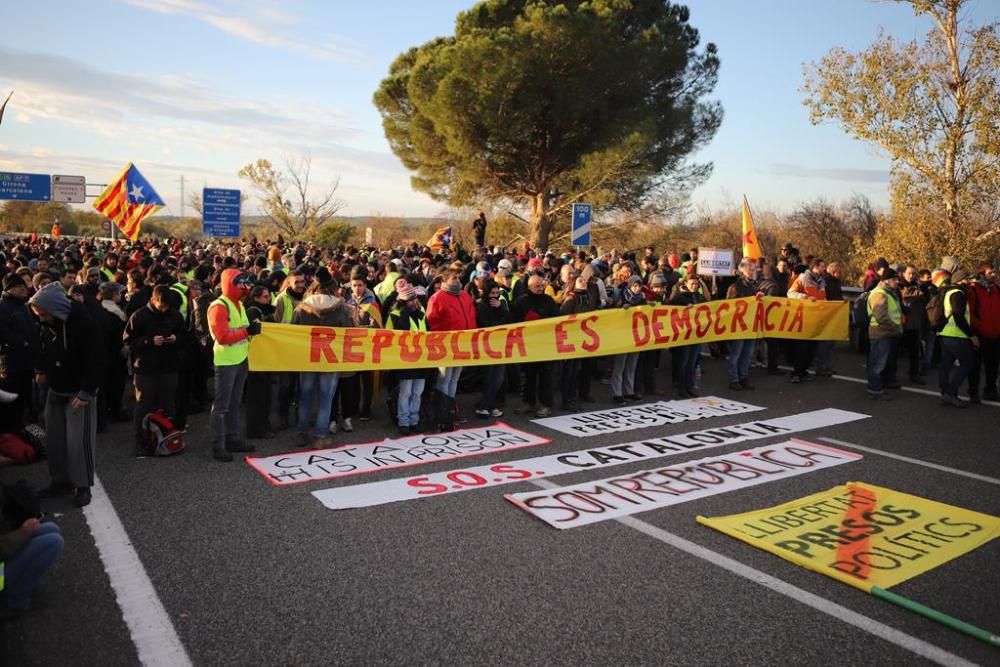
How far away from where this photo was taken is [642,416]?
9805 millimetres

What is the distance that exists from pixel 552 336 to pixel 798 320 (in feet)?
17.1

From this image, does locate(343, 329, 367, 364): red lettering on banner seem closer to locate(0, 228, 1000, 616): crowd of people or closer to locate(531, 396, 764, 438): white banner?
locate(0, 228, 1000, 616): crowd of people

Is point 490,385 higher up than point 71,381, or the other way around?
point 71,381

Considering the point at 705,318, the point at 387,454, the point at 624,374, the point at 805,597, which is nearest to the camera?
the point at 805,597

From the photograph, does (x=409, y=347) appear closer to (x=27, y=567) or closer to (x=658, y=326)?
(x=658, y=326)

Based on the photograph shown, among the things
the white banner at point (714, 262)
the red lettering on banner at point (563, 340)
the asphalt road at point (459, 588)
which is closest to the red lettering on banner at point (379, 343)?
the asphalt road at point (459, 588)

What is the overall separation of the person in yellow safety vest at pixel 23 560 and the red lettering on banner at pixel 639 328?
7.96 m

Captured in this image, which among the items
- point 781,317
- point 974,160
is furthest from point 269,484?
point 974,160

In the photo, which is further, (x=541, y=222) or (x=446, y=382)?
(x=541, y=222)

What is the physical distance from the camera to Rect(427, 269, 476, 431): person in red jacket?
9107mm

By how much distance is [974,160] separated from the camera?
742 inches

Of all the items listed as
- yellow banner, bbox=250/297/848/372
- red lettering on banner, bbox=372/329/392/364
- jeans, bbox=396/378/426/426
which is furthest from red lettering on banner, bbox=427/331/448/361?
red lettering on banner, bbox=372/329/392/364

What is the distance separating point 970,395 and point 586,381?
5.80 m

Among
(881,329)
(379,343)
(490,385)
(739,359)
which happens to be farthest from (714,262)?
(379,343)
